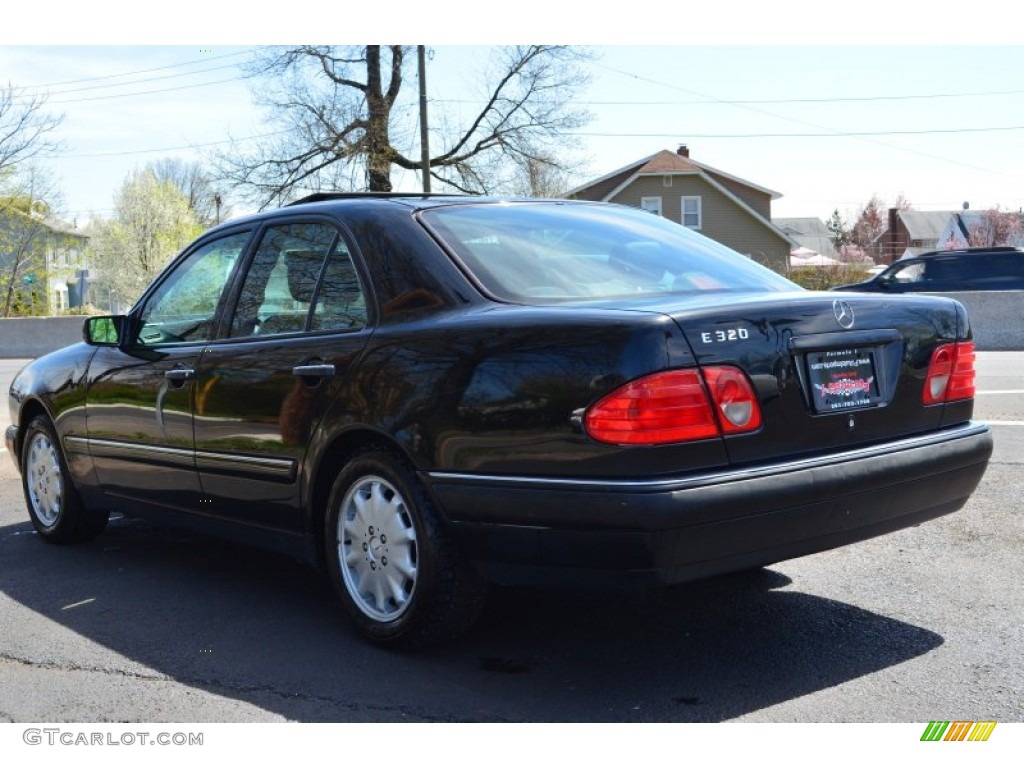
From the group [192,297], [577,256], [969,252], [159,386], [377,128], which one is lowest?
[159,386]

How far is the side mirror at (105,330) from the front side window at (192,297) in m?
0.11

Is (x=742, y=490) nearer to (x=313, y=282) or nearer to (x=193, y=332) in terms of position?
(x=313, y=282)

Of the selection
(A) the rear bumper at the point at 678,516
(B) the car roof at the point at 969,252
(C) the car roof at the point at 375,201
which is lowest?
(A) the rear bumper at the point at 678,516

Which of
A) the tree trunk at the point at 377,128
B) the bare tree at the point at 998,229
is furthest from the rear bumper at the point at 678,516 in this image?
the bare tree at the point at 998,229

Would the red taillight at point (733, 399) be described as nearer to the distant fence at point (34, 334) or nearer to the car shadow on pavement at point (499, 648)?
the car shadow on pavement at point (499, 648)

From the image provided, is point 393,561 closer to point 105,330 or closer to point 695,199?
point 105,330

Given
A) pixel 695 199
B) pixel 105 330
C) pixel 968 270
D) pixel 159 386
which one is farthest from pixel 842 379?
pixel 695 199

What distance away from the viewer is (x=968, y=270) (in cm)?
2292

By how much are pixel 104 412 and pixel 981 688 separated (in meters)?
3.96

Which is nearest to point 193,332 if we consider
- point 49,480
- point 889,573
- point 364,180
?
point 49,480

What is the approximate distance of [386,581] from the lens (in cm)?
417

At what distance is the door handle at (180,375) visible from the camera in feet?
A: 16.6

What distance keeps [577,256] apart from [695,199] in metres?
50.5
